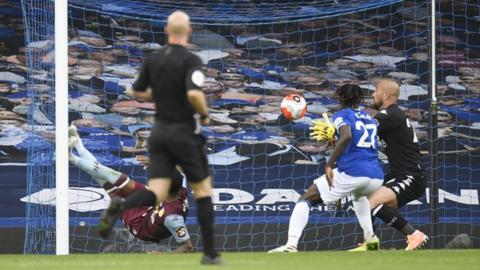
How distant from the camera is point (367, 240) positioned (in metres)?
12.1

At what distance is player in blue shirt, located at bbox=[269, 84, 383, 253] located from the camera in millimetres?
11844

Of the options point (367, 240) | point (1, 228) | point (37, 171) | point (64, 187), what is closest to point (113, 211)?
point (64, 187)

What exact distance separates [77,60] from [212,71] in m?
1.89

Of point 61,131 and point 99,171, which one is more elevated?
point 61,131

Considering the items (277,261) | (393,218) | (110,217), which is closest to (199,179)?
(110,217)

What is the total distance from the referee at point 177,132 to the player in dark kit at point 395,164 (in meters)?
4.10

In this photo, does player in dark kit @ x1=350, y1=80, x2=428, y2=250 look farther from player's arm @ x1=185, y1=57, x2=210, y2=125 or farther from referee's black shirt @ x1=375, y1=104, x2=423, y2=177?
player's arm @ x1=185, y1=57, x2=210, y2=125

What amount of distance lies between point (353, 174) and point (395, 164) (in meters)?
0.93

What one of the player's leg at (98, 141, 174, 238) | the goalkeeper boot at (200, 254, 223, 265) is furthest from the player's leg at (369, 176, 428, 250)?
the player's leg at (98, 141, 174, 238)

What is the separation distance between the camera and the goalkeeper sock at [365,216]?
12062 millimetres

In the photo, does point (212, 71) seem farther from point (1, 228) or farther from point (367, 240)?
point (367, 240)

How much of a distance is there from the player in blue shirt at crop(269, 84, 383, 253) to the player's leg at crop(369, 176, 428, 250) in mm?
300

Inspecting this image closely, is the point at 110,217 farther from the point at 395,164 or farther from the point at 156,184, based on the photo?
the point at 395,164

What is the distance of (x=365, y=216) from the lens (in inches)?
476
